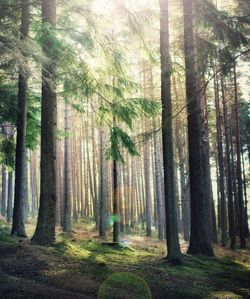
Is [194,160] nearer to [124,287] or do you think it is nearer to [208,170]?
[124,287]

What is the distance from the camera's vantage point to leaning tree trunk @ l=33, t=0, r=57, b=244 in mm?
9977

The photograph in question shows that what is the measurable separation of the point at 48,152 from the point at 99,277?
3.96 metres

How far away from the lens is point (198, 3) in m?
12.3

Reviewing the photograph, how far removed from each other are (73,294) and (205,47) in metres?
8.90

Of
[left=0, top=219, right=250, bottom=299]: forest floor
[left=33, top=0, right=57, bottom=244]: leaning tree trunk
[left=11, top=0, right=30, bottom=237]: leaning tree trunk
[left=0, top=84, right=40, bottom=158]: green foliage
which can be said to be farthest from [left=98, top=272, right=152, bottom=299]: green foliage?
[left=0, top=84, right=40, bottom=158]: green foliage

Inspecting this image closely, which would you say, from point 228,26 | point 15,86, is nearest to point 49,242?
point 15,86

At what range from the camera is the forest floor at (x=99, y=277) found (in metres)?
6.66

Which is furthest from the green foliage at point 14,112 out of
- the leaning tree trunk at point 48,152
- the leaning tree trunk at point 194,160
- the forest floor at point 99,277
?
the leaning tree trunk at point 194,160

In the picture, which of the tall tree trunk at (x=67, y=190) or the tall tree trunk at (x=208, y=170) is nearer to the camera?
the tall tree trunk at (x=67, y=190)

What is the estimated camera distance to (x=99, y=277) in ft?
25.5

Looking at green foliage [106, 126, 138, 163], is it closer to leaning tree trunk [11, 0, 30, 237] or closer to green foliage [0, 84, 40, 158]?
leaning tree trunk [11, 0, 30, 237]

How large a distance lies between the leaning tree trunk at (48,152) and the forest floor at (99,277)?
0.54 meters

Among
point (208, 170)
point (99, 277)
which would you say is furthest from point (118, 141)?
point (208, 170)

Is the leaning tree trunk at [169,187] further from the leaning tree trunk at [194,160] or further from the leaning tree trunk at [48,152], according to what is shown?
the leaning tree trunk at [48,152]
